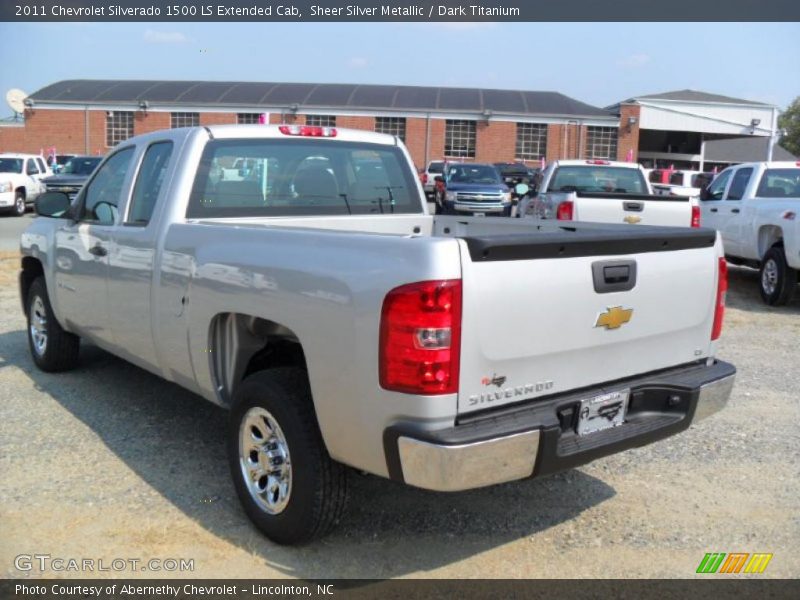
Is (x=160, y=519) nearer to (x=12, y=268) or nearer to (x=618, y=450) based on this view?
(x=618, y=450)

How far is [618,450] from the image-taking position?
130 inches

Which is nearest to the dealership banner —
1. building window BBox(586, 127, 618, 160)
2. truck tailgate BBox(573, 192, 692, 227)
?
truck tailgate BBox(573, 192, 692, 227)

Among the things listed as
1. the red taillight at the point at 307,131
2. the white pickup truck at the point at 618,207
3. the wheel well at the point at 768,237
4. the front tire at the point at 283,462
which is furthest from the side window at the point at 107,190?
the wheel well at the point at 768,237

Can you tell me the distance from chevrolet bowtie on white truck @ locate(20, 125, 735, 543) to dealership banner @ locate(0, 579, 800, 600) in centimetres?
28

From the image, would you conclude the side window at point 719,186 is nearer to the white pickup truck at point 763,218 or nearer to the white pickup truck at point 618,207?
the white pickup truck at point 763,218

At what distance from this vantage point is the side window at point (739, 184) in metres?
11.7

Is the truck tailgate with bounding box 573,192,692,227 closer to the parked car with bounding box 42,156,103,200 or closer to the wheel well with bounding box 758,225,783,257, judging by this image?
the wheel well with bounding box 758,225,783,257

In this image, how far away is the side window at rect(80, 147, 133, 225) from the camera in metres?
5.04

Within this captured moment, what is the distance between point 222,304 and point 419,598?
5.17ft

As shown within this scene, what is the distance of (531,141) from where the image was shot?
49.3 meters

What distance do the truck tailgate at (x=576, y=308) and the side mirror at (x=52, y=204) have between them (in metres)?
3.72

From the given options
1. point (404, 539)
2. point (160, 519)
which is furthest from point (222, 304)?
point (404, 539)

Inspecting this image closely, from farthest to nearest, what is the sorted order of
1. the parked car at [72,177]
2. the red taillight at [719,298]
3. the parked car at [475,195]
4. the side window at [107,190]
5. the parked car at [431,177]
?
the parked car at [431,177] → the parked car at [475,195] → the parked car at [72,177] → the side window at [107,190] → the red taillight at [719,298]

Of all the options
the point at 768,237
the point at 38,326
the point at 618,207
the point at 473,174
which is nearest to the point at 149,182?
the point at 38,326
